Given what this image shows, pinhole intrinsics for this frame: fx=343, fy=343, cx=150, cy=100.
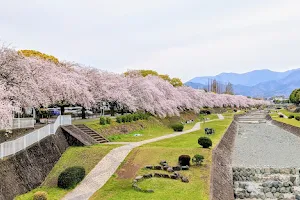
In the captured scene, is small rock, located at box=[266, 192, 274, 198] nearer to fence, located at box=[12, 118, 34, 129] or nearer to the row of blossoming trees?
the row of blossoming trees

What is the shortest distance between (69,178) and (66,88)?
52.0 feet

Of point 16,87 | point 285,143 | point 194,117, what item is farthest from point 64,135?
point 194,117

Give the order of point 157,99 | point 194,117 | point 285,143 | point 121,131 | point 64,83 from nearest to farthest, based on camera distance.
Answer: point 64,83
point 121,131
point 285,143
point 157,99
point 194,117

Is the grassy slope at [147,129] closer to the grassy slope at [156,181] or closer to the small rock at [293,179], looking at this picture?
the grassy slope at [156,181]

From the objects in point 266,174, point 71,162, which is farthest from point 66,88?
point 266,174

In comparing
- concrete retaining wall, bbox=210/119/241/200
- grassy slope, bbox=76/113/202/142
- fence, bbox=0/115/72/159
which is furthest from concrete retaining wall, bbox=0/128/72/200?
concrete retaining wall, bbox=210/119/241/200

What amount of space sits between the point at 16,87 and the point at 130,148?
11769 millimetres

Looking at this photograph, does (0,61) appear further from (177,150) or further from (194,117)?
(194,117)

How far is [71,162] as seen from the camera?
91.3 feet

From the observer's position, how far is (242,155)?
4025 cm

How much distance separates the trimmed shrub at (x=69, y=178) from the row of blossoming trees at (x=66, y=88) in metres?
4.93

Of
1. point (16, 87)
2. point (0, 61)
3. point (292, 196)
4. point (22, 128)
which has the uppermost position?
point (0, 61)

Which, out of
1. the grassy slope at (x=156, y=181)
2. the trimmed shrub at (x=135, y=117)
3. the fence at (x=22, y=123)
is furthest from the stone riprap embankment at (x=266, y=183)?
the trimmed shrub at (x=135, y=117)

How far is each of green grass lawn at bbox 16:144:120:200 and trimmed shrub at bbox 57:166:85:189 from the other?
39 cm
